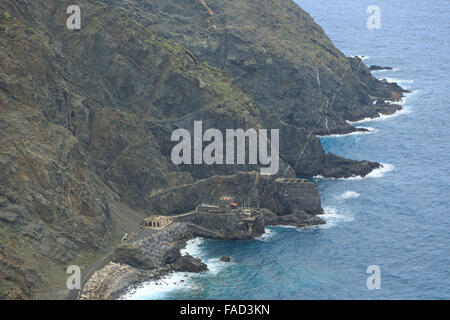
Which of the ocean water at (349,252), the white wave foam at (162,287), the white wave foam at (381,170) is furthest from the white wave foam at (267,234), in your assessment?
the white wave foam at (381,170)

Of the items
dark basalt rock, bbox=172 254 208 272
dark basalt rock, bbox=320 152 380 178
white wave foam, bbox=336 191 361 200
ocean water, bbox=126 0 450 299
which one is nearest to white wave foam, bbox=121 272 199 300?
ocean water, bbox=126 0 450 299

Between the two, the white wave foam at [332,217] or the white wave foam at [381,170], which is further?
the white wave foam at [381,170]

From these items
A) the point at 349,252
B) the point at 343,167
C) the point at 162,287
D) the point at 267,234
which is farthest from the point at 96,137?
the point at 343,167

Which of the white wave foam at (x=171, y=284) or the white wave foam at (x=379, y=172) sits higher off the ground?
the white wave foam at (x=379, y=172)

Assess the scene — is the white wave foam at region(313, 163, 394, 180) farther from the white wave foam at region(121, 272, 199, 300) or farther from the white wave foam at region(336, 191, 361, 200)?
the white wave foam at region(121, 272, 199, 300)

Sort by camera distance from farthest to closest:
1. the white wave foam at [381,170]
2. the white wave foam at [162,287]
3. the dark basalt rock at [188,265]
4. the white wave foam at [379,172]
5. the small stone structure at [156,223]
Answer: the white wave foam at [381,170], the white wave foam at [379,172], the small stone structure at [156,223], the dark basalt rock at [188,265], the white wave foam at [162,287]

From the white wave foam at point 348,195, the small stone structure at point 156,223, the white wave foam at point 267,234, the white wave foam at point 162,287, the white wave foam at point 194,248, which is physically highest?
the white wave foam at point 348,195

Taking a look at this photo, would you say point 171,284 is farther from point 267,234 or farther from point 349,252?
point 349,252

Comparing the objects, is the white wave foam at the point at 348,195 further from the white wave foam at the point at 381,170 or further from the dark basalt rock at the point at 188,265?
the dark basalt rock at the point at 188,265
